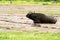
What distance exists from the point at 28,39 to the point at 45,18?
6181 mm

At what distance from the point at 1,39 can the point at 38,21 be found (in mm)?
6246

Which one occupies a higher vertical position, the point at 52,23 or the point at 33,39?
the point at 33,39

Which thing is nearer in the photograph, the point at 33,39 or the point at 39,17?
the point at 33,39

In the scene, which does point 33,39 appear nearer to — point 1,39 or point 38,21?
point 1,39

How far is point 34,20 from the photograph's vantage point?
53.9ft

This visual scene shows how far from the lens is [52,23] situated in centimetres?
1644

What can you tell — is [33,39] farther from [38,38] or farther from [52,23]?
[52,23]

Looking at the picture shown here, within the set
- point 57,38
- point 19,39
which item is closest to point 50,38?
point 57,38

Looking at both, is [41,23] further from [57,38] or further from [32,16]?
[57,38]

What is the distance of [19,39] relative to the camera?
33.7 feet

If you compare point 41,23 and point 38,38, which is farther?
point 41,23

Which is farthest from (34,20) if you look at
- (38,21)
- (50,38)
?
(50,38)

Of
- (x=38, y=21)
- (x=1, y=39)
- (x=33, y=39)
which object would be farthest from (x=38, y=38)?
(x=38, y=21)

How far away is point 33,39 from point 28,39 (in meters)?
0.18
